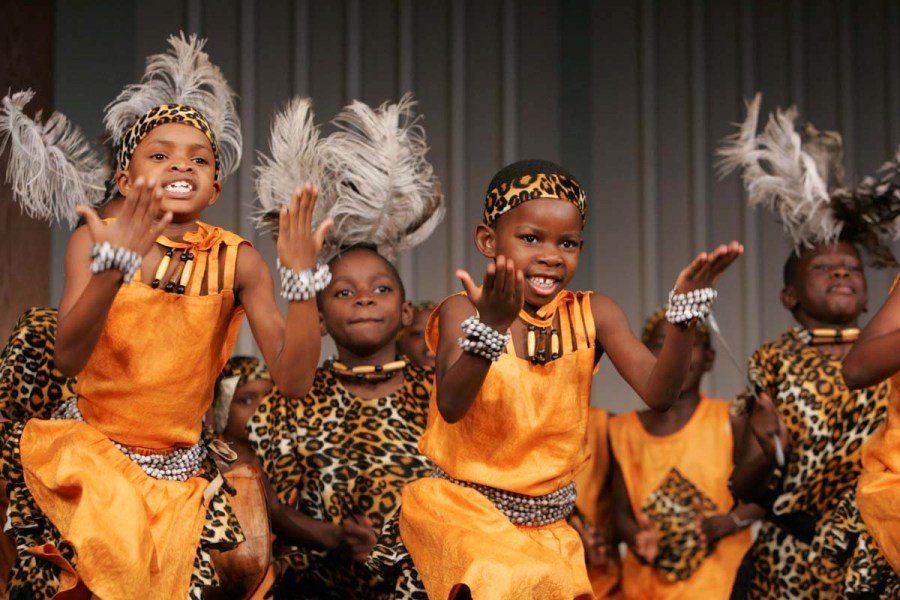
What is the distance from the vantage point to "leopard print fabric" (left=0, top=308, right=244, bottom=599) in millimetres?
3625

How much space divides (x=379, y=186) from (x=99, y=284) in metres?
1.83

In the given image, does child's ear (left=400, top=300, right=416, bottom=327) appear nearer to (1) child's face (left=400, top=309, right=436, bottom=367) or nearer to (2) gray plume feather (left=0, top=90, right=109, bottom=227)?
(1) child's face (left=400, top=309, right=436, bottom=367)

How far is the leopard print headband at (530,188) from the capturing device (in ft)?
12.5

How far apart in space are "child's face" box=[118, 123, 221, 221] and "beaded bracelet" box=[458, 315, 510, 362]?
2.69 feet

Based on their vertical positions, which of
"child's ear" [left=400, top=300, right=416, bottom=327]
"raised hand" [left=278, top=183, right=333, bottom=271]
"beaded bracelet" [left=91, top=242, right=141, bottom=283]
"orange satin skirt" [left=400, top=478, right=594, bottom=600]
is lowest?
"orange satin skirt" [left=400, top=478, right=594, bottom=600]

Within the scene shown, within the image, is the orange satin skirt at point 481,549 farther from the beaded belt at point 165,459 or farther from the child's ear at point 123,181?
the child's ear at point 123,181

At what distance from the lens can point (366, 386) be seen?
200 inches

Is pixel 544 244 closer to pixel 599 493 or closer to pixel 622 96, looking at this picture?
pixel 599 493

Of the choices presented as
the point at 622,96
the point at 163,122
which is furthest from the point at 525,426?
the point at 622,96

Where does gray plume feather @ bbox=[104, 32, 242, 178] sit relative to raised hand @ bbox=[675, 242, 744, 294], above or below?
above

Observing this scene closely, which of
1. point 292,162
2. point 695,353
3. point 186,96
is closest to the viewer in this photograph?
point 186,96

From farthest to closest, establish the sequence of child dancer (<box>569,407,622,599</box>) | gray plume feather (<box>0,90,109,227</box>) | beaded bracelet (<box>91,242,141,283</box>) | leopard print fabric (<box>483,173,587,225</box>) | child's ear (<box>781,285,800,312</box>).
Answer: child dancer (<box>569,407,622,599</box>) → child's ear (<box>781,285,800,312</box>) → gray plume feather (<box>0,90,109,227</box>) → leopard print fabric (<box>483,173,587,225</box>) → beaded bracelet (<box>91,242,141,283</box>)

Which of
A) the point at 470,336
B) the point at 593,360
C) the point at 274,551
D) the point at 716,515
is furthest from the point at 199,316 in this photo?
the point at 716,515

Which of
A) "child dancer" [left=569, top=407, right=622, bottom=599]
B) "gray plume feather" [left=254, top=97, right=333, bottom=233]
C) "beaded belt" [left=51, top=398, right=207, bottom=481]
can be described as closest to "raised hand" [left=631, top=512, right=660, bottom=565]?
"child dancer" [left=569, top=407, right=622, bottom=599]
